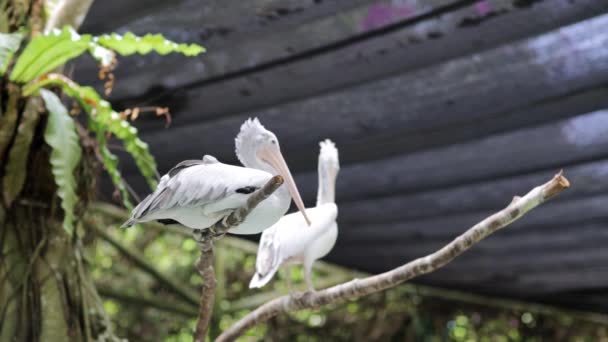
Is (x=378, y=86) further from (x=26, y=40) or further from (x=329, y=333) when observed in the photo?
(x=329, y=333)

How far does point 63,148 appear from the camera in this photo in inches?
48.3

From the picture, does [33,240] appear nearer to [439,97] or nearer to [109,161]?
[109,161]

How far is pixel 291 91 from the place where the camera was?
5.18 feet

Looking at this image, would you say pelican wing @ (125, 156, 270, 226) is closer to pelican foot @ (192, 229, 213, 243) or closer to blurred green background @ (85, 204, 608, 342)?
pelican foot @ (192, 229, 213, 243)

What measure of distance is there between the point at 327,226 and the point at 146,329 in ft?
8.66

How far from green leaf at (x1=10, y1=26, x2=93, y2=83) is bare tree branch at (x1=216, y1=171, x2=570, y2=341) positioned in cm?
49

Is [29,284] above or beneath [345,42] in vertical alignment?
beneath

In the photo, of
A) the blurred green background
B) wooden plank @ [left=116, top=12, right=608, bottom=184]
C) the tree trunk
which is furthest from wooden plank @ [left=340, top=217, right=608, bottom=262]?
the tree trunk

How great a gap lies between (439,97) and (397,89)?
0.09 m

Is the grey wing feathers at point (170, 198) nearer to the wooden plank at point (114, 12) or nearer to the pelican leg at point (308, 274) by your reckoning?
the pelican leg at point (308, 274)

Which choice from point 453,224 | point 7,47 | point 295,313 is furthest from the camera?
point 295,313

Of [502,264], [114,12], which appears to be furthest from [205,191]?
[502,264]

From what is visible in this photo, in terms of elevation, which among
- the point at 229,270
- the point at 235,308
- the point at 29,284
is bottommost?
the point at 29,284

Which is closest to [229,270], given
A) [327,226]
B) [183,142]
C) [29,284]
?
[183,142]
